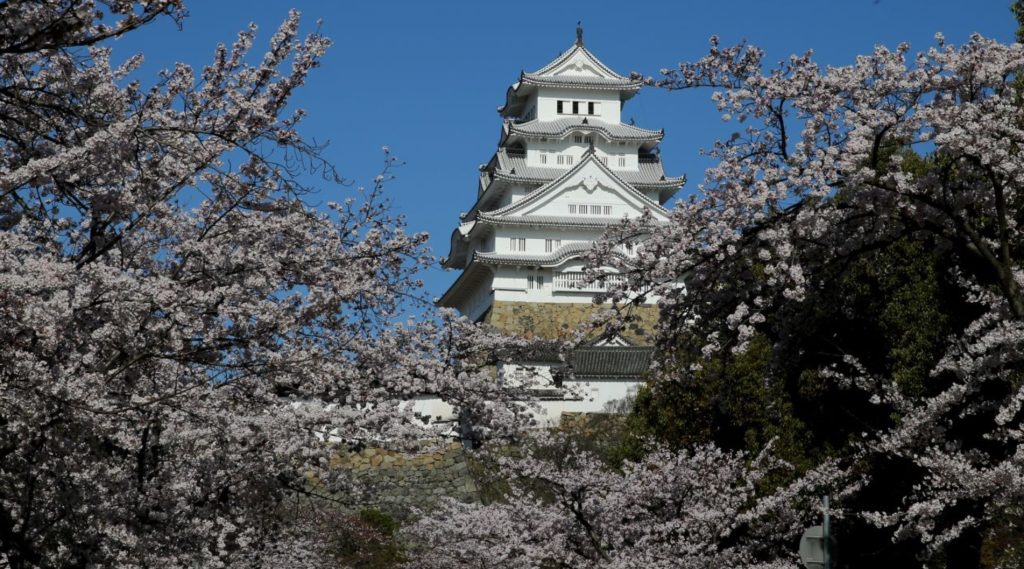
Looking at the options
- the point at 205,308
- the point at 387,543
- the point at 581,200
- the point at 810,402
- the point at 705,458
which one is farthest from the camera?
the point at 581,200

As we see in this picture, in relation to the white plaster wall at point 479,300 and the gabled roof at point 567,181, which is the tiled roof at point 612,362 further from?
the gabled roof at point 567,181

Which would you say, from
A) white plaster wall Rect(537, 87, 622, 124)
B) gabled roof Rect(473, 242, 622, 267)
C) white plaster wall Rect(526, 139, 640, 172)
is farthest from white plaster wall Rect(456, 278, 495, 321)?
white plaster wall Rect(537, 87, 622, 124)

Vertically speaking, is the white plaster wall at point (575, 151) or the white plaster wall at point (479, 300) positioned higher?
the white plaster wall at point (575, 151)

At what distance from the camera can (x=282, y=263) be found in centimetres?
720

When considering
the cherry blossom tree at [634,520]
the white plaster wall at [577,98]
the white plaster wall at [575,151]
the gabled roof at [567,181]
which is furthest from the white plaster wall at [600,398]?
the cherry blossom tree at [634,520]

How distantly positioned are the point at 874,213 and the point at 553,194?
3435cm

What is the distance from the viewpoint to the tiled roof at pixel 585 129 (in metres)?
44.4

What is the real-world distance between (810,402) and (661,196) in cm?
2887

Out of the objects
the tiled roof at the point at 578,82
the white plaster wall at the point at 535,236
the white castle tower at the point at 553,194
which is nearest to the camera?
the white castle tower at the point at 553,194

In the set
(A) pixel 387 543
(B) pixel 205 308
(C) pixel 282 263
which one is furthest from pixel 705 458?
(A) pixel 387 543

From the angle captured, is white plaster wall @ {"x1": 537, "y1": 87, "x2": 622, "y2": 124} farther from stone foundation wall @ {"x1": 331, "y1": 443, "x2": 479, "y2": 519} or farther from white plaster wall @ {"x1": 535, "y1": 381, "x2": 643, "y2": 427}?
stone foundation wall @ {"x1": 331, "y1": 443, "x2": 479, "y2": 519}

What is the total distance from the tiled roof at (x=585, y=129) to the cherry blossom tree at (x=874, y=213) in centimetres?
3621

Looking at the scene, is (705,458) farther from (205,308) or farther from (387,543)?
(387,543)

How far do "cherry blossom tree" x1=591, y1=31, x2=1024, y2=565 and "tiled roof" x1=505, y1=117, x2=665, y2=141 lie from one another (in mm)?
36205
